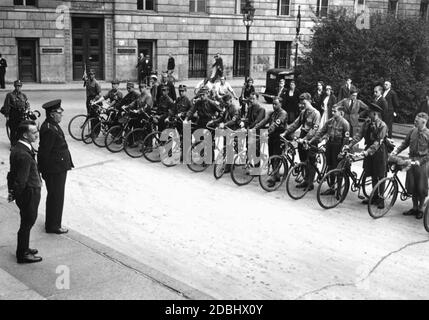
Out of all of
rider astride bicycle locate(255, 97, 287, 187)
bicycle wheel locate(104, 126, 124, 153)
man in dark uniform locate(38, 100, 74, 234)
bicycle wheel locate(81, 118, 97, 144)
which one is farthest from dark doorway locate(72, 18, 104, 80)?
man in dark uniform locate(38, 100, 74, 234)

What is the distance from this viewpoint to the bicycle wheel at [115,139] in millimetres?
14758

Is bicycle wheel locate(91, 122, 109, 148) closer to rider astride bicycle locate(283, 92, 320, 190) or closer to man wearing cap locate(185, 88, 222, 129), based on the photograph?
man wearing cap locate(185, 88, 222, 129)

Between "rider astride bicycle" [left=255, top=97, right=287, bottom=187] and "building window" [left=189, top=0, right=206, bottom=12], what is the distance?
75.5 feet

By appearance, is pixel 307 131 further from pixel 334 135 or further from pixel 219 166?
pixel 219 166

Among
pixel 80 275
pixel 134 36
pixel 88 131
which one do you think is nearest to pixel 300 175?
pixel 80 275

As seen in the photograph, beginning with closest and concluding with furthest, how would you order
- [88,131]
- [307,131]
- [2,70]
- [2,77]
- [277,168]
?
[277,168] < [307,131] < [88,131] < [2,70] < [2,77]

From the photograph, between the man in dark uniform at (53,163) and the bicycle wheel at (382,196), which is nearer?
the man in dark uniform at (53,163)

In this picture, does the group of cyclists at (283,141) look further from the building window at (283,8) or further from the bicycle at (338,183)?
the building window at (283,8)

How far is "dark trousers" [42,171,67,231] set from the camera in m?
8.89

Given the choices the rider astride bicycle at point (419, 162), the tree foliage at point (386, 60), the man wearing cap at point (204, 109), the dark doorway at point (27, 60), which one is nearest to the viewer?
the rider astride bicycle at point (419, 162)

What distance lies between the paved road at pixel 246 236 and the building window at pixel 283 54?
26424 millimetres

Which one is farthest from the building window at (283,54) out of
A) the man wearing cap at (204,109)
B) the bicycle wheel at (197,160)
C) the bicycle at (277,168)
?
the bicycle at (277,168)

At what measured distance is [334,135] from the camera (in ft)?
37.5

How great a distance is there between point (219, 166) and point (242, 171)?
50 cm
